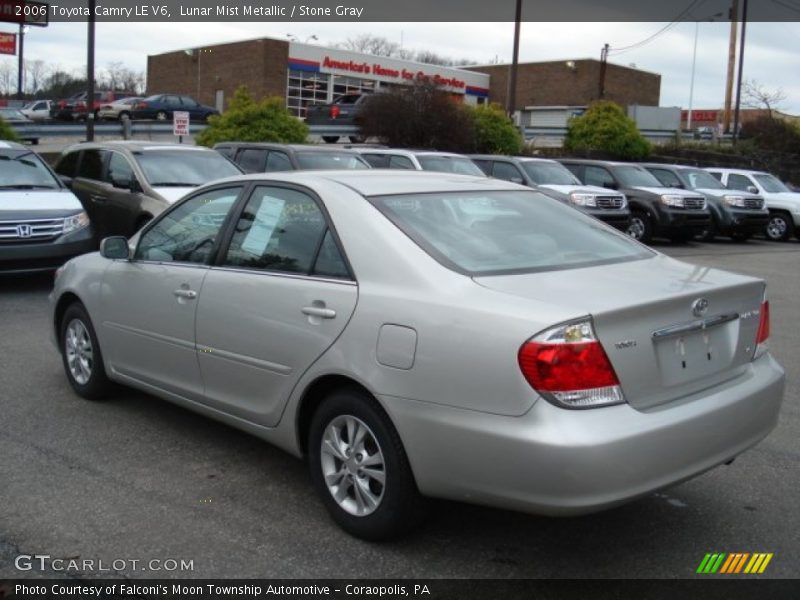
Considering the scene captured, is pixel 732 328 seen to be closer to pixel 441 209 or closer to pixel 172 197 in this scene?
pixel 441 209

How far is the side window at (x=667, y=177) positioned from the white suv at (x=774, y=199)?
6.52 feet

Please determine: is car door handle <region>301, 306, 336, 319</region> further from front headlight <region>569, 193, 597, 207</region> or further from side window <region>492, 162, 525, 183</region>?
side window <region>492, 162, 525, 183</region>

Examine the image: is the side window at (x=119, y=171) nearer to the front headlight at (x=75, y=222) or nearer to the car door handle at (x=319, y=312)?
the front headlight at (x=75, y=222)

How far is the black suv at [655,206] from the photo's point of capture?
61.0 feet

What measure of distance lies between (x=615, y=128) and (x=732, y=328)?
1131 inches

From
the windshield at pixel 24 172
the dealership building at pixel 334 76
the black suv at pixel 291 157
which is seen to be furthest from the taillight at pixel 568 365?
the dealership building at pixel 334 76

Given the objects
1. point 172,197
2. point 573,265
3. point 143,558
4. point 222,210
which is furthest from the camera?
point 172,197

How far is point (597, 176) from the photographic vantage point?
20.0 meters

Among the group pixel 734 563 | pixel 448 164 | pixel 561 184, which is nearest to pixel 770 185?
pixel 561 184

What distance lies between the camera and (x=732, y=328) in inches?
152

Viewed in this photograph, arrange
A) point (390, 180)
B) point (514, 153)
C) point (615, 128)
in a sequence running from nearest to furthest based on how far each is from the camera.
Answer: point (390, 180) → point (514, 153) → point (615, 128)

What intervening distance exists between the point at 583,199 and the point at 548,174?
134cm

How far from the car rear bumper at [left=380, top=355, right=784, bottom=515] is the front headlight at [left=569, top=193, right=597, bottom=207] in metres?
14.0

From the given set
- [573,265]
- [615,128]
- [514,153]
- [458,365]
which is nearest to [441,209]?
[573,265]
